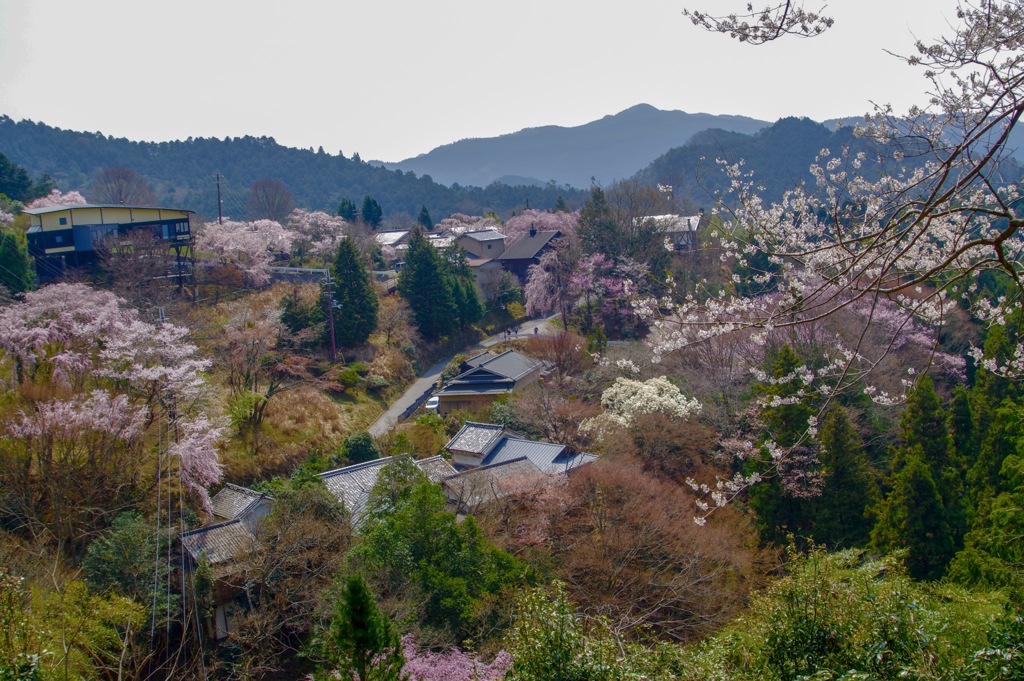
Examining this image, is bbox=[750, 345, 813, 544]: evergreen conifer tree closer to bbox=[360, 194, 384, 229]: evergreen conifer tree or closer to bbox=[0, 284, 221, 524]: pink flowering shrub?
bbox=[0, 284, 221, 524]: pink flowering shrub

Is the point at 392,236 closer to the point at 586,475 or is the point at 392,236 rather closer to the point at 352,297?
the point at 352,297

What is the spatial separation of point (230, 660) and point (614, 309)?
61.0ft

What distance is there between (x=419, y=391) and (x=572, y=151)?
5437 inches

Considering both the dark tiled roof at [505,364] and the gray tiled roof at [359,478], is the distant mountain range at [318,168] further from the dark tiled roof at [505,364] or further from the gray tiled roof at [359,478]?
the gray tiled roof at [359,478]

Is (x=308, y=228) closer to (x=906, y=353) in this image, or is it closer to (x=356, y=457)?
(x=356, y=457)

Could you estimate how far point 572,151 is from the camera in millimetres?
152375

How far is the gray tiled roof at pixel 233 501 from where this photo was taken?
12.7 meters

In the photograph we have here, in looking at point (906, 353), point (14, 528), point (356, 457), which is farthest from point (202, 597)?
point (906, 353)

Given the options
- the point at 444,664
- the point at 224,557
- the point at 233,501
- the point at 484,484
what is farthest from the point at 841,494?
the point at 233,501

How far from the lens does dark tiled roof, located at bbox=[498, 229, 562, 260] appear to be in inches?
1348

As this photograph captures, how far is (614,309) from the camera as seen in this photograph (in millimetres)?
25797

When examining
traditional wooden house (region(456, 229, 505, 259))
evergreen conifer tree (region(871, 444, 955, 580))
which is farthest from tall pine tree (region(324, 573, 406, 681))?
traditional wooden house (region(456, 229, 505, 259))

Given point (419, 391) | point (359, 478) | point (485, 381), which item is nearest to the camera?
point (359, 478)

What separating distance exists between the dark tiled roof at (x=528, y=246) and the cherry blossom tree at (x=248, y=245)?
1072 cm
